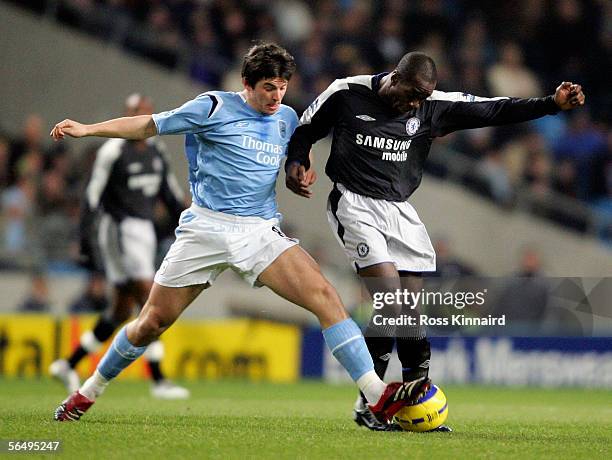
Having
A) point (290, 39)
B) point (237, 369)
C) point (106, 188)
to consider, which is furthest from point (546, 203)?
point (106, 188)

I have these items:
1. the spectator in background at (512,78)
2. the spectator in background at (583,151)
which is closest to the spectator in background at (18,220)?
the spectator in background at (512,78)

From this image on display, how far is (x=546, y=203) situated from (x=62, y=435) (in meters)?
11.5

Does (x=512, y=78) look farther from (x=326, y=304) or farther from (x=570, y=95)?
(x=326, y=304)

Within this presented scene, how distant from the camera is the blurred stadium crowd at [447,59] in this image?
16.4 metres

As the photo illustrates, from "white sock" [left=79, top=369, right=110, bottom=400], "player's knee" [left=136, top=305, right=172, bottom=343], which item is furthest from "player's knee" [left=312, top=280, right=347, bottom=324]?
"white sock" [left=79, top=369, right=110, bottom=400]

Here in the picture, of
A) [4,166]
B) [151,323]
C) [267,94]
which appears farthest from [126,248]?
[4,166]

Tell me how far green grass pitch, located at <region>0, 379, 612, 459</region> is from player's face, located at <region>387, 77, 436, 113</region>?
1899mm

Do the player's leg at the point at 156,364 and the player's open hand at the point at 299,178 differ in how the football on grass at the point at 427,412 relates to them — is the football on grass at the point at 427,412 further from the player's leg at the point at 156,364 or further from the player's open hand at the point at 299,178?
the player's leg at the point at 156,364

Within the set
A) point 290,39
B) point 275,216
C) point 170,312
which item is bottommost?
point 170,312

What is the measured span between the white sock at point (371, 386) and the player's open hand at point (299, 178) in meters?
1.11

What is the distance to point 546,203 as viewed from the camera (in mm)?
16609

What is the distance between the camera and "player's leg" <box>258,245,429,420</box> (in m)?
6.44

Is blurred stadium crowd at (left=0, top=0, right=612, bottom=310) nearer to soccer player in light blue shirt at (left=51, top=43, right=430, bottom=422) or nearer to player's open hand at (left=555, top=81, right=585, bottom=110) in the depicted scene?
soccer player in light blue shirt at (left=51, top=43, right=430, bottom=422)

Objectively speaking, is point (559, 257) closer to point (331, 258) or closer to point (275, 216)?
point (331, 258)
